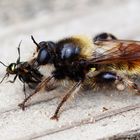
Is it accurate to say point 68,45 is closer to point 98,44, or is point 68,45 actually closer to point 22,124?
point 98,44

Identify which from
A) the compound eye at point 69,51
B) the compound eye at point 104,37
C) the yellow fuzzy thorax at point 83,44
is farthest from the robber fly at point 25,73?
the compound eye at point 104,37

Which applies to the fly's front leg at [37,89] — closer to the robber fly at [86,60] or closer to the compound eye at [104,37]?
the robber fly at [86,60]

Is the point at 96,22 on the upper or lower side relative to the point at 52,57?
lower

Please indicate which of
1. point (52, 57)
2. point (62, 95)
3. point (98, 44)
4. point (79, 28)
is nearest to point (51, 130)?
point (62, 95)

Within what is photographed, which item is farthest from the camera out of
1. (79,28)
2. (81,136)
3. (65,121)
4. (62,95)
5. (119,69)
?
(79,28)

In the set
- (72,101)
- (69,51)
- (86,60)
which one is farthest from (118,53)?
(72,101)

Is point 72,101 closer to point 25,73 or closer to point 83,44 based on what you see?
point 25,73
